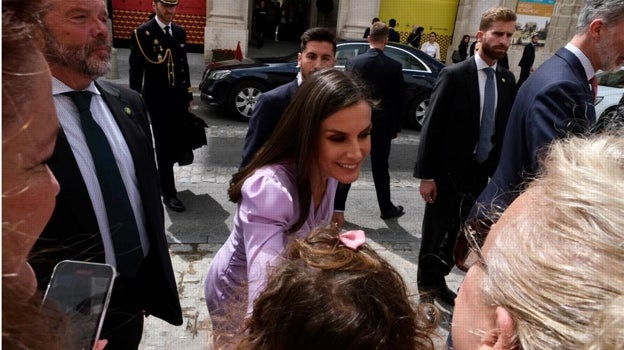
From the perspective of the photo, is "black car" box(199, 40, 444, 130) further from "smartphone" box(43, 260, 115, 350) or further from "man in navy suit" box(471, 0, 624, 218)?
"smartphone" box(43, 260, 115, 350)

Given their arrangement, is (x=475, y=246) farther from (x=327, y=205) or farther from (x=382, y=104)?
(x=382, y=104)

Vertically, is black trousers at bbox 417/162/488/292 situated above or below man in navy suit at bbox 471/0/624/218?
below

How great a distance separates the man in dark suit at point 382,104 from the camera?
4988mm

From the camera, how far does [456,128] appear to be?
3324 millimetres

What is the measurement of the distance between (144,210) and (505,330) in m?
1.54

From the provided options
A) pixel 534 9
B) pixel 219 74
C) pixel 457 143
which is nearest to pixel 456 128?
pixel 457 143

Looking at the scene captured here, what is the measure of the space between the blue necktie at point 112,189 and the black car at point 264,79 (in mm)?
6681

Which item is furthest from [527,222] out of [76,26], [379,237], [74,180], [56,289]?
[379,237]

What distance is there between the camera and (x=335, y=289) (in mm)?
1106

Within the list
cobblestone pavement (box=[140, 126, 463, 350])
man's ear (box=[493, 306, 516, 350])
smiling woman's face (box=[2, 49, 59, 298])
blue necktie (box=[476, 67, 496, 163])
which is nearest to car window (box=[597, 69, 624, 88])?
cobblestone pavement (box=[140, 126, 463, 350])

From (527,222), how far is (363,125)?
94 cm

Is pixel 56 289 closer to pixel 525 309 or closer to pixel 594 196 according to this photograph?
pixel 525 309

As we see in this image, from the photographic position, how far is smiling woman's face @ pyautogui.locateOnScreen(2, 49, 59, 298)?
0.65 meters

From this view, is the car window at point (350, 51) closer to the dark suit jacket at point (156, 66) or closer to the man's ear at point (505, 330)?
the dark suit jacket at point (156, 66)
